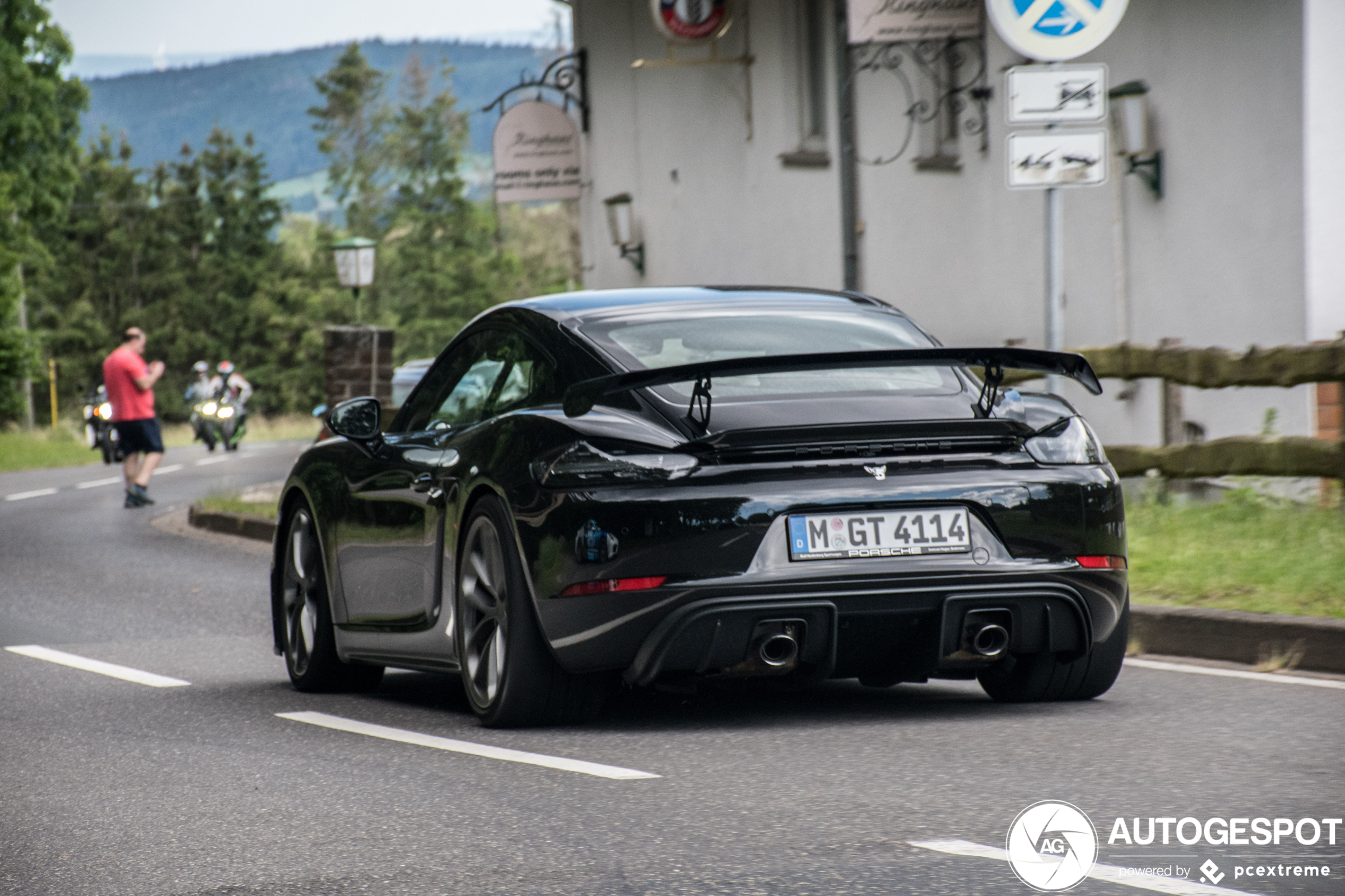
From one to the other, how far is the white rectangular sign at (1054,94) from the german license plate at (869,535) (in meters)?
4.09

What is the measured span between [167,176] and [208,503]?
89423 millimetres

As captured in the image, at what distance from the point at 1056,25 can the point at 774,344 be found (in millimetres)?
3644

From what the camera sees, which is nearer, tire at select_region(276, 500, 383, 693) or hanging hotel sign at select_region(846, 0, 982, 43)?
tire at select_region(276, 500, 383, 693)

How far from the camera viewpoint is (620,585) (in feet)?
18.3

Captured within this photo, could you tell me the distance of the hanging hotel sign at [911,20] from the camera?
14875 millimetres

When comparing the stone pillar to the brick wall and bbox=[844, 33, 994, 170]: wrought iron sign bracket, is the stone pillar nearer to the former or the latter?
bbox=[844, 33, 994, 170]: wrought iron sign bracket

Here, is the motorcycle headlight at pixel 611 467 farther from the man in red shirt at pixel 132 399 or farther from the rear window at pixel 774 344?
the man in red shirt at pixel 132 399

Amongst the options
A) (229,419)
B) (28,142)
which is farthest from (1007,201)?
(28,142)

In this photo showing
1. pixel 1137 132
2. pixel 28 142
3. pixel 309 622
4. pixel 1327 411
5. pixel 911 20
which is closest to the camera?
pixel 309 622

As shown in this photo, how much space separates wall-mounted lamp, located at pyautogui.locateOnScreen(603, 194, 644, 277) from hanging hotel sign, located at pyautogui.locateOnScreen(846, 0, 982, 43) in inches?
368

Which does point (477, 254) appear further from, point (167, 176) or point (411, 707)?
point (411, 707)

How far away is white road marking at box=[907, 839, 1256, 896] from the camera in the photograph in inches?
150

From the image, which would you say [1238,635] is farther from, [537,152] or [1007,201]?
[537,152]

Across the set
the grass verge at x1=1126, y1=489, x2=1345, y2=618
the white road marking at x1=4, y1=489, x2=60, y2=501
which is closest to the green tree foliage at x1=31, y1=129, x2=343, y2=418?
the white road marking at x1=4, y1=489, x2=60, y2=501
